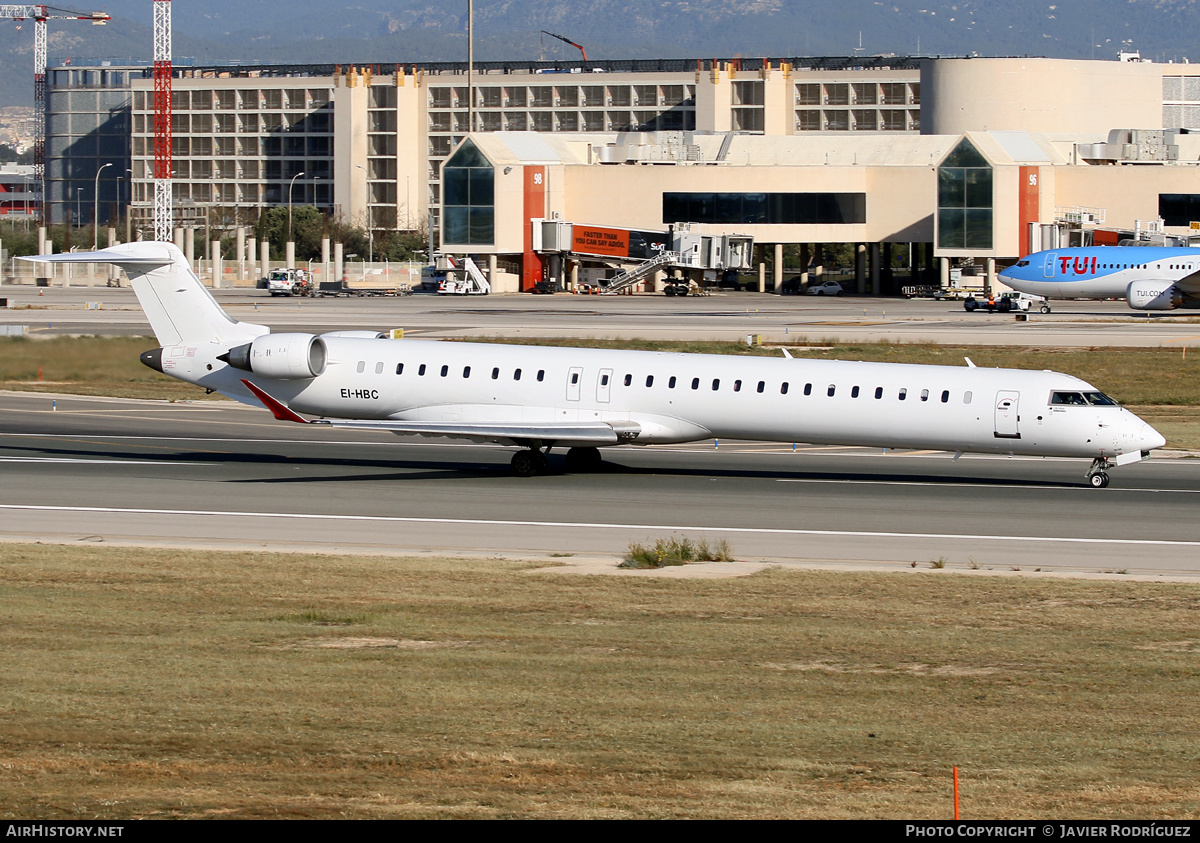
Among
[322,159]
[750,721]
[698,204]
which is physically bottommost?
[750,721]

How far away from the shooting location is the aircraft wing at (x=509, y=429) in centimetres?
3003

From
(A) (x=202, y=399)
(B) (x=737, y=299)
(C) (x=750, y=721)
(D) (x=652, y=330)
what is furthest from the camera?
(B) (x=737, y=299)

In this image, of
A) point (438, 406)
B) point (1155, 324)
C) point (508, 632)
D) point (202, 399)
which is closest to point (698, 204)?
point (1155, 324)

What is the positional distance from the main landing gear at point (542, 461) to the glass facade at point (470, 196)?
80856 mm

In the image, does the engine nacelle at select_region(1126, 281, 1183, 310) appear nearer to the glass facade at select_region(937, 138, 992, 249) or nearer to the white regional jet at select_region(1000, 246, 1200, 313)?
the white regional jet at select_region(1000, 246, 1200, 313)

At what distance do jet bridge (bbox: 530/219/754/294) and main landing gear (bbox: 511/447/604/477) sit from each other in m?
79.7

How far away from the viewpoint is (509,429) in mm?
30328

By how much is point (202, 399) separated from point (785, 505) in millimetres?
23856

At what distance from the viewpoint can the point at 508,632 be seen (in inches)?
650

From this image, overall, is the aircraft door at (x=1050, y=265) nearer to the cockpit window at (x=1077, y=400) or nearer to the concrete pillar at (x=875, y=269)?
the concrete pillar at (x=875, y=269)

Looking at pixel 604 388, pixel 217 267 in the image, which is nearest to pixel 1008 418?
pixel 604 388

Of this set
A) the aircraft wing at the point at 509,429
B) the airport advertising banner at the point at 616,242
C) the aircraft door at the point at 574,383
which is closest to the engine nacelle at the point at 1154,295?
the airport advertising banner at the point at 616,242
